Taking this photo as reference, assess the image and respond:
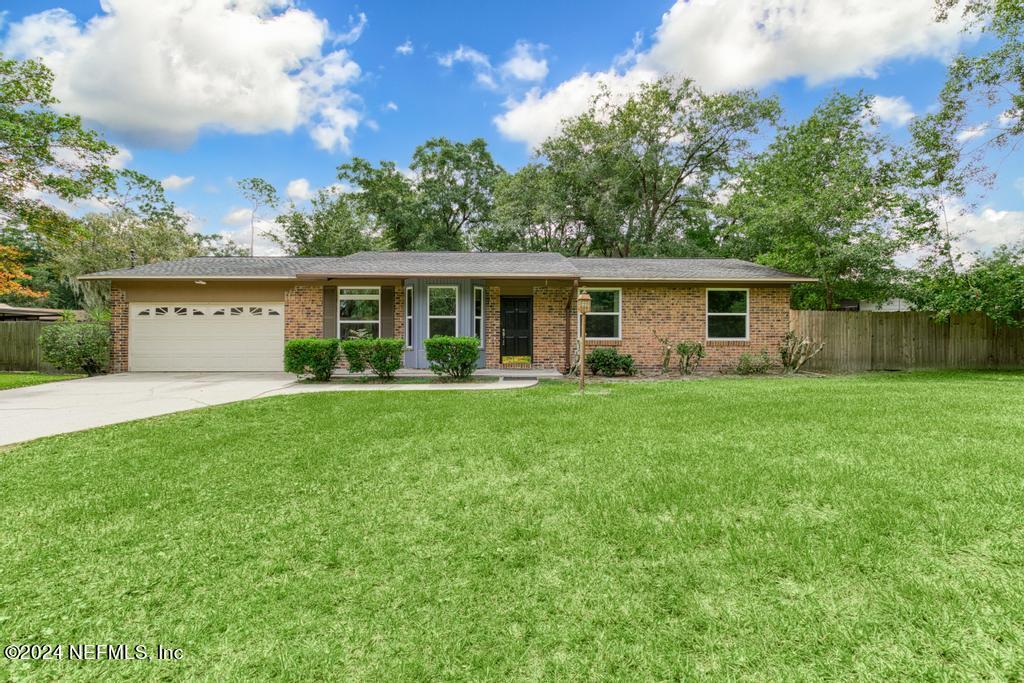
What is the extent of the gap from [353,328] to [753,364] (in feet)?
36.4

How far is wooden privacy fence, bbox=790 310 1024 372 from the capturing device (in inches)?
520

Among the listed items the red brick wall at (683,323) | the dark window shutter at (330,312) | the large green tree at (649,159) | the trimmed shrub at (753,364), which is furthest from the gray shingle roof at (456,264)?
the large green tree at (649,159)

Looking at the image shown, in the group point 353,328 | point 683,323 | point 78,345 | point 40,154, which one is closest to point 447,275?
point 353,328

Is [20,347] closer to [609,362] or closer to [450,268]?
[450,268]

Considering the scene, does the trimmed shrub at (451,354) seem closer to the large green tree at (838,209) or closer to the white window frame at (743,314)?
the white window frame at (743,314)

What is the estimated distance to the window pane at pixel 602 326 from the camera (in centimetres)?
1283

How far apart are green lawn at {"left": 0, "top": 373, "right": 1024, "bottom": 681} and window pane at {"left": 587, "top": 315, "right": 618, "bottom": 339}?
7.51 m

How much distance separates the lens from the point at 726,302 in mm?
12984

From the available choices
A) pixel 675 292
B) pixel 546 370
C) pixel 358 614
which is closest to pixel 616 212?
pixel 675 292

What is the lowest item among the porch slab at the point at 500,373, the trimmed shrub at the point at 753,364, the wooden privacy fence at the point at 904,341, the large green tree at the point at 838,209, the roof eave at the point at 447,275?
the porch slab at the point at 500,373

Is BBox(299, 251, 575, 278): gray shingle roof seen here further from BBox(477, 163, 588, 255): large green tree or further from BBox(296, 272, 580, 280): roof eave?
BBox(477, 163, 588, 255): large green tree

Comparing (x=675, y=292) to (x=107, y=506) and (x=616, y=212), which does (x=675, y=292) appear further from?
(x=107, y=506)

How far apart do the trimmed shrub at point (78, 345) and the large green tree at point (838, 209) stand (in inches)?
779

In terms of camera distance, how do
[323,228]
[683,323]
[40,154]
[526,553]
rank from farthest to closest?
[323,228]
[683,323]
[40,154]
[526,553]
